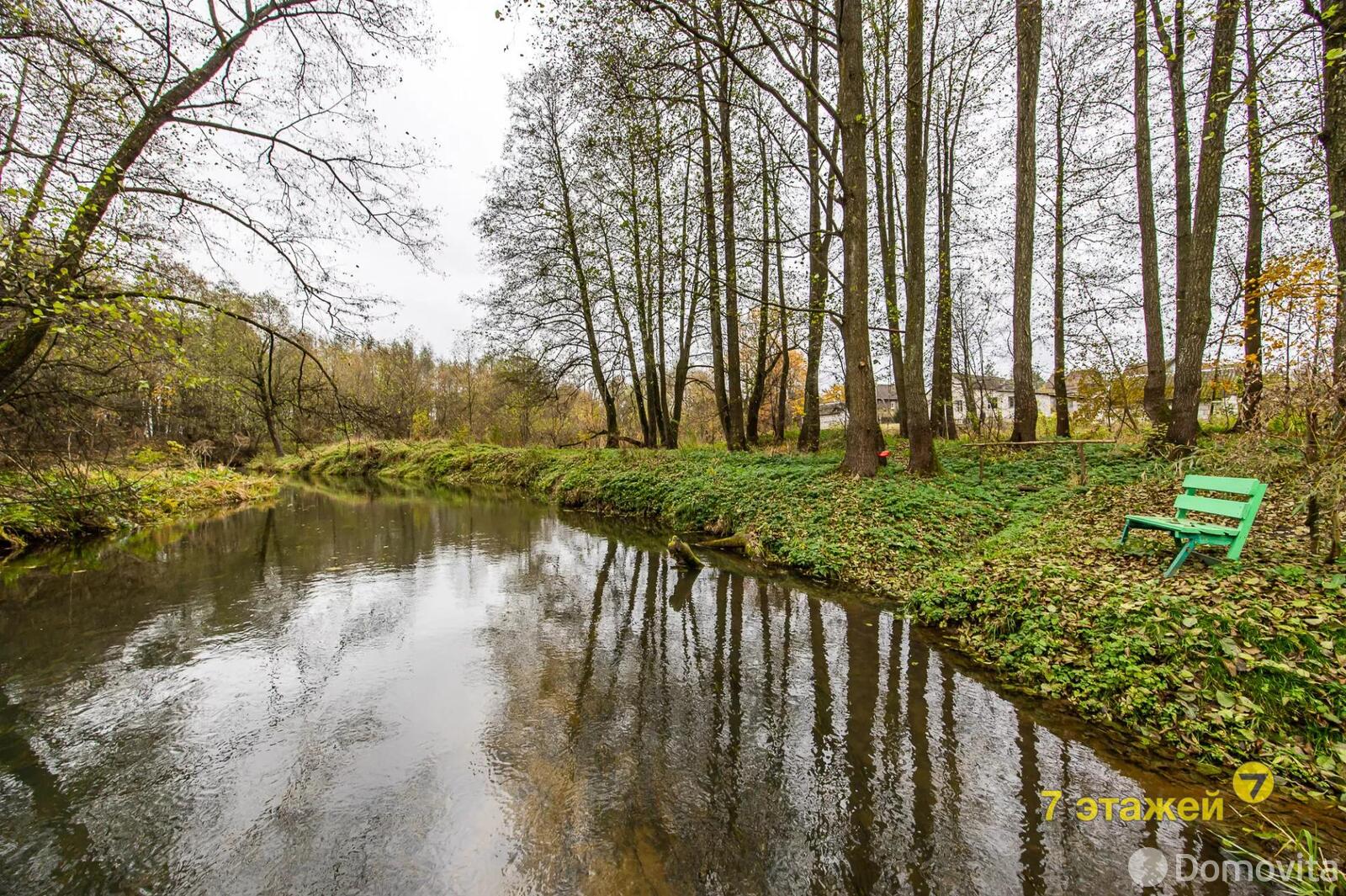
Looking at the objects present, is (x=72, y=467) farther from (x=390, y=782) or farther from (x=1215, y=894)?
(x=1215, y=894)

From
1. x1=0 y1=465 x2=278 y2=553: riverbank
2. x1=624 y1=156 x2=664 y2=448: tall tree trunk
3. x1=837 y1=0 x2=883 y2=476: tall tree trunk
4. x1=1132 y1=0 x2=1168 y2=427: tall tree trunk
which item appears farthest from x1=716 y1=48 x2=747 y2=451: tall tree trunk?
x1=0 y1=465 x2=278 y2=553: riverbank

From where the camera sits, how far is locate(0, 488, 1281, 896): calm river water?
2494 mm

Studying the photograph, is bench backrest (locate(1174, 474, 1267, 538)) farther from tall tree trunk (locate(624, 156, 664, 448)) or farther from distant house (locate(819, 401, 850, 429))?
tall tree trunk (locate(624, 156, 664, 448))

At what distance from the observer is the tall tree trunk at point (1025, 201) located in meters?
9.67

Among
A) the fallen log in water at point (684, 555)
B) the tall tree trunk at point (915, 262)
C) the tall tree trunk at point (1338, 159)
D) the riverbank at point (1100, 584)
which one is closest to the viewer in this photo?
the riverbank at point (1100, 584)

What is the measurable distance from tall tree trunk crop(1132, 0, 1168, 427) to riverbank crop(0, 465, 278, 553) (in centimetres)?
1699

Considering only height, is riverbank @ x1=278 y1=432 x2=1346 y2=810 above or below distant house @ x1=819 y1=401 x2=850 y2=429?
below

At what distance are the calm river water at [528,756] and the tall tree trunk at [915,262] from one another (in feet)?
15.6

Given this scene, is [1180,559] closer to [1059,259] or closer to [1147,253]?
[1147,253]

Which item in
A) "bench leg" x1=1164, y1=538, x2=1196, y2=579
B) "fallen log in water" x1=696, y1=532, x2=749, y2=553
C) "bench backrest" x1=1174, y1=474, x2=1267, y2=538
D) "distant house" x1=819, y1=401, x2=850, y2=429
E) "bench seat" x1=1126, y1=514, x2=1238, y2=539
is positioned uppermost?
"distant house" x1=819, y1=401, x2=850, y2=429

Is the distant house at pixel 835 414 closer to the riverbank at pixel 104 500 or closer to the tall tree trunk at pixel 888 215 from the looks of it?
the tall tree trunk at pixel 888 215

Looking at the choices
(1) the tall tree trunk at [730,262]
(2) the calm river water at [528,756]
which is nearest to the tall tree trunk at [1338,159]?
(2) the calm river water at [528,756]

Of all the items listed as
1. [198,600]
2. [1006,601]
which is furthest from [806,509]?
[198,600]

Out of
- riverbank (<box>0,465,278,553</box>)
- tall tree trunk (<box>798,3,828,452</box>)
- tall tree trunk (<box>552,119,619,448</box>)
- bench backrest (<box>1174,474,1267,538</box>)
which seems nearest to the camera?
bench backrest (<box>1174,474,1267,538</box>)
